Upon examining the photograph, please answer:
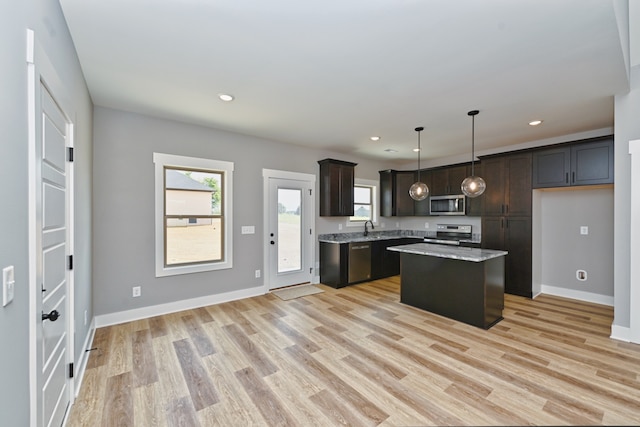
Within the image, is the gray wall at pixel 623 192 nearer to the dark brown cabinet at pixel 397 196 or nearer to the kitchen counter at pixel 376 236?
the kitchen counter at pixel 376 236

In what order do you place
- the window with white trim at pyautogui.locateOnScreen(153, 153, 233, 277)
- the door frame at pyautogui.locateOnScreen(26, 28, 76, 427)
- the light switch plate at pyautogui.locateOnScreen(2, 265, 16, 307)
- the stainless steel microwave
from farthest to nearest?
the stainless steel microwave → the window with white trim at pyautogui.locateOnScreen(153, 153, 233, 277) → the door frame at pyautogui.locateOnScreen(26, 28, 76, 427) → the light switch plate at pyautogui.locateOnScreen(2, 265, 16, 307)

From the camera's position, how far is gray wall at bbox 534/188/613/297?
4.21 meters

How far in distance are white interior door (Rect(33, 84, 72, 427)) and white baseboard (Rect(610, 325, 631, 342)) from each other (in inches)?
193

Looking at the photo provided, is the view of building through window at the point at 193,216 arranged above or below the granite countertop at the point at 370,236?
above

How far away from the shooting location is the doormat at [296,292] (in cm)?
459

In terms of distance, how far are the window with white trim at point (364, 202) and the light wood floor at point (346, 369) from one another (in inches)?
111

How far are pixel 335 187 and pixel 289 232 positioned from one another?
1.25 m

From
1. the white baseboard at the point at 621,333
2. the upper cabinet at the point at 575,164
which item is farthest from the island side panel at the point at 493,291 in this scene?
the upper cabinet at the point at 575,164

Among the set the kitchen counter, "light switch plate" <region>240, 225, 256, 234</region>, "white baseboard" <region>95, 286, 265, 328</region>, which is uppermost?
"light switch plate" <region>240, 225, 256, 234</region>

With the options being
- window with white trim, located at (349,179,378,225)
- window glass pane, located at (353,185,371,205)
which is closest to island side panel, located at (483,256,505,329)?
window with white trim, located at (349,179,378,225)

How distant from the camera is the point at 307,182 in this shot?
17.4ft

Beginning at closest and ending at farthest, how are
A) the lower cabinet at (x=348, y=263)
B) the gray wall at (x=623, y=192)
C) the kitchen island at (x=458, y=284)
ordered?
1. the gray wall at (x=623, y=192)
2. the kitchen island at (x=458, y=284)
3. the lower cabinet at (x=348, y=263)

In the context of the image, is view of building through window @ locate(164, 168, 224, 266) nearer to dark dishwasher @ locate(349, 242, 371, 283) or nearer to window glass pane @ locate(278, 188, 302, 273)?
window glass pane @ locate(278, 188, 302, 273)

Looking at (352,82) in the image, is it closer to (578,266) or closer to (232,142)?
(232,142)
